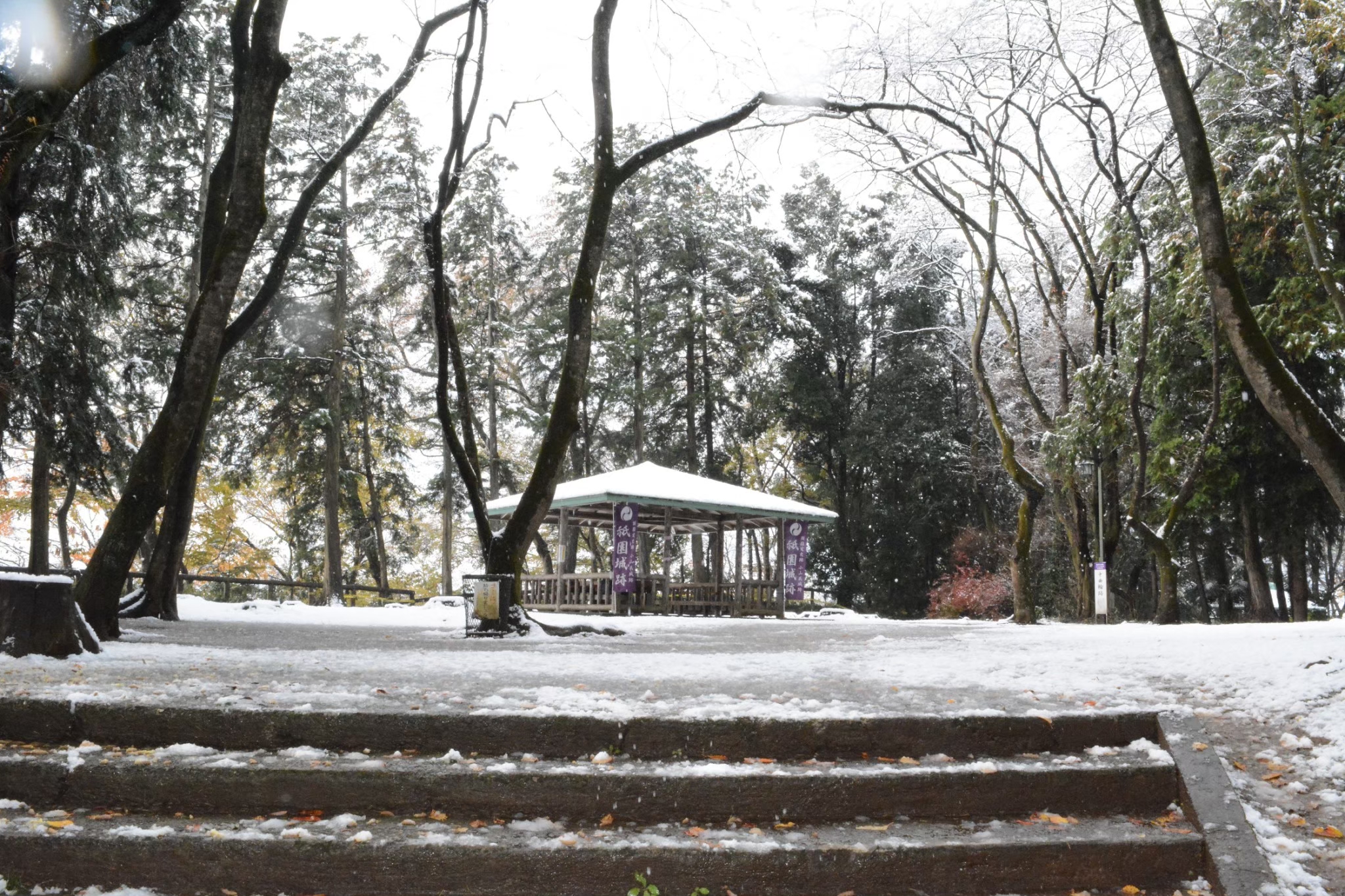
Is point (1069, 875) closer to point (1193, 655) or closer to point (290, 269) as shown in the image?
point (1193, 655)

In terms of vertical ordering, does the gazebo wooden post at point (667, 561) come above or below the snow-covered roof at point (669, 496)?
below

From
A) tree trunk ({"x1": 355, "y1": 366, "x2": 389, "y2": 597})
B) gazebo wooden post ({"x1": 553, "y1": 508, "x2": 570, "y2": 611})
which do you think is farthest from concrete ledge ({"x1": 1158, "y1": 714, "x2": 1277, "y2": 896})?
tree trunk ({"x1": 355, "y1": 366, "x2": 389, "y2": 597})

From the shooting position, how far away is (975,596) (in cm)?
2403

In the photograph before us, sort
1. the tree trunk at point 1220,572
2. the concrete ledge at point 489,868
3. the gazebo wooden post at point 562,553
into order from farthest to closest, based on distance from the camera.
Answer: the tree trunk at point 1220,572
the gazebo wooden post at point 562,553
the concrete ledge at point 489,868

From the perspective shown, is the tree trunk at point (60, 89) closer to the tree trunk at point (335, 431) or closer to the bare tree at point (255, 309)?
the bare tree at point (255, 309)

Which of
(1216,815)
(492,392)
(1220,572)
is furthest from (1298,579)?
(492,392)

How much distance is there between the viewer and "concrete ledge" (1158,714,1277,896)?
2.75 metres

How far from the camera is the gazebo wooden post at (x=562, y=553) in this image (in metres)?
18.6

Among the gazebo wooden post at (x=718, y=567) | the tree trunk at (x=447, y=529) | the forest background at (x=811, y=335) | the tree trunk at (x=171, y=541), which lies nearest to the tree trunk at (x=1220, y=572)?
the forest background at (x=811, y=335)

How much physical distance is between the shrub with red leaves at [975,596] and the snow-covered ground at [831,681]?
53.5ft

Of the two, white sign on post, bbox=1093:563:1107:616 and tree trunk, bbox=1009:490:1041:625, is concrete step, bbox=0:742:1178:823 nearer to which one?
white sign on post, bbox=1093:563:1107:616

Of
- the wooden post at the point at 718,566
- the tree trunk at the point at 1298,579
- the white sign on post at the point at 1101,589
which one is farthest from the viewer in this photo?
the wooden post at the point at 718,566

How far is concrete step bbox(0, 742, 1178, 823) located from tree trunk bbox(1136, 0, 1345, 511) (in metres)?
2.38

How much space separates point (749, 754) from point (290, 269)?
2172cm
